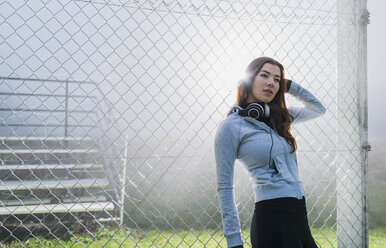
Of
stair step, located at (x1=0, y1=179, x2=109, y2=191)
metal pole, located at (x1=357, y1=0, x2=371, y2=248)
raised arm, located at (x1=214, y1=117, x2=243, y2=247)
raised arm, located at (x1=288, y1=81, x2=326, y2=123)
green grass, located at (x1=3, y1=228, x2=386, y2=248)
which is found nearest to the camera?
raised arm, located at (x1=214, y1=117, x2=243, y2=247)

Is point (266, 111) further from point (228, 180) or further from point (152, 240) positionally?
point (152, 240)

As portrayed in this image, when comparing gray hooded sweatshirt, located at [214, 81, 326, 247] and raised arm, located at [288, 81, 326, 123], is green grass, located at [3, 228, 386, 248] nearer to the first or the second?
raised arm, located at [288, 81, 326, 123]

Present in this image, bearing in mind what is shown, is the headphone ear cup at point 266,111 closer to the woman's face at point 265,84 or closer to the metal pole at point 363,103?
the woman's face at point 265,84

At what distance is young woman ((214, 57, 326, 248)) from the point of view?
152 centimetres

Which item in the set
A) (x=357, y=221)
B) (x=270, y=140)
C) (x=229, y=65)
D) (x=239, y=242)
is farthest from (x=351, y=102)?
(x=239, y=242)

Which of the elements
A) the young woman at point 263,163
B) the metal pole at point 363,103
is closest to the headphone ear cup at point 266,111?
the young woman at point 263,163

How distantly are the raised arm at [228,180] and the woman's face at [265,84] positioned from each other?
10.8 inches

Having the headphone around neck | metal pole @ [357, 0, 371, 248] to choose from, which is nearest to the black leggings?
the headphone around neck

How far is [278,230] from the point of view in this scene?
1508 mm

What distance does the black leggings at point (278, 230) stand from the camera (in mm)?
1505

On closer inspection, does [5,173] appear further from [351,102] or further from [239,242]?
[351,102]

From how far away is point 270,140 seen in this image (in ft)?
5.34

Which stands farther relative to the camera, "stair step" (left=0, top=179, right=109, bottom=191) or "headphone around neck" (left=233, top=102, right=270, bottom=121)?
"stair step" (left=0, top=179, right=109, bottom=191)

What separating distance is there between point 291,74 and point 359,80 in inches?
23.0
